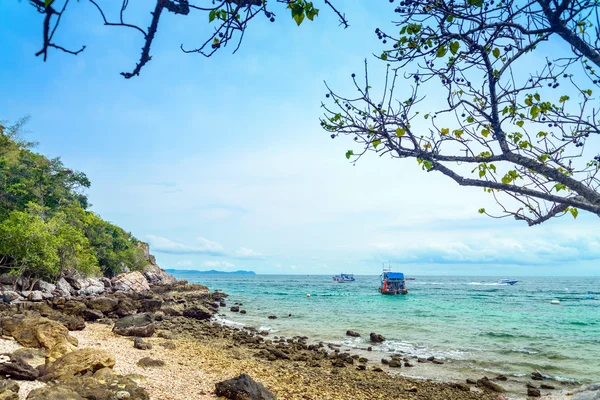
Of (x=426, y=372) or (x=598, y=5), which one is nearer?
(x=598, y=5)

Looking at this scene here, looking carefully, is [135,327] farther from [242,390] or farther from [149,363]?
[242,390]

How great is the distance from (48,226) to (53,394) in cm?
2261

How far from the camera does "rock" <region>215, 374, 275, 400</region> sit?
777cm

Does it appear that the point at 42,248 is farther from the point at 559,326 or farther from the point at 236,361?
the point at 559,326

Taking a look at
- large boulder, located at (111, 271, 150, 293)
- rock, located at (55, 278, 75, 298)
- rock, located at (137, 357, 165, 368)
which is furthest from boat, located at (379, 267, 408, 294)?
rock, located at (137, 357, 165, 368)

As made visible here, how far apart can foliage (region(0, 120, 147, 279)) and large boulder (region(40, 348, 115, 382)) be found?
17579 mm

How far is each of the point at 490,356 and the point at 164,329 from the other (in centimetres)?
1481

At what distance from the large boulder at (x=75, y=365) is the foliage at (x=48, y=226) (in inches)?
692

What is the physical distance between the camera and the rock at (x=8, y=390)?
17.7ft

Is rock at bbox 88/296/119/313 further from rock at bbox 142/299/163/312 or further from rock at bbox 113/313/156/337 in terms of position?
rock at bbox 113/313/156/337

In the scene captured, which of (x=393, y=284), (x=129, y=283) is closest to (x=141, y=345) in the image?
(x=129, y=283)

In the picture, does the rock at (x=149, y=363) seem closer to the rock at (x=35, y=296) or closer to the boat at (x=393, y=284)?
the rock at (x=35, y=296)

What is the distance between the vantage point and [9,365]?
6.78 meters

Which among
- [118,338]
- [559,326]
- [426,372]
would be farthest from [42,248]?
[559,326]
